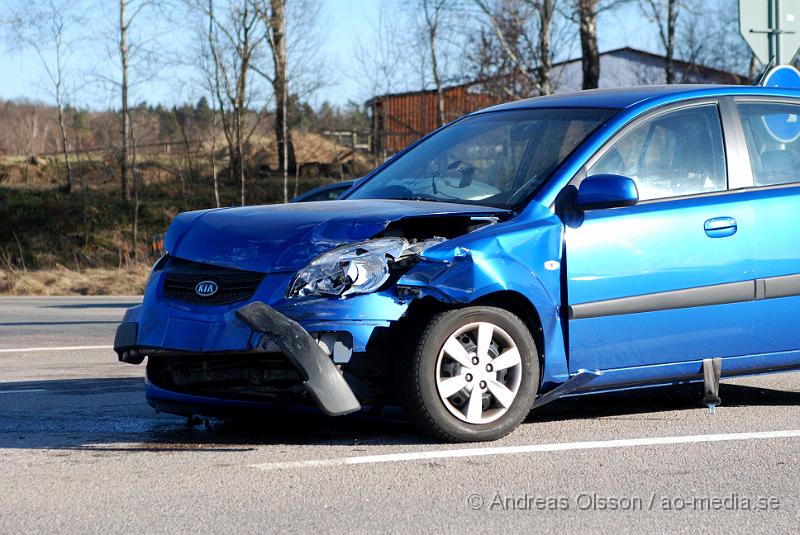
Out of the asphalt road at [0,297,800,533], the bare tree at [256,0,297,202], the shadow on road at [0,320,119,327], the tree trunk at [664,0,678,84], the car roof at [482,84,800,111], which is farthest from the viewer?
the tree trunk at [664,0,678,84]

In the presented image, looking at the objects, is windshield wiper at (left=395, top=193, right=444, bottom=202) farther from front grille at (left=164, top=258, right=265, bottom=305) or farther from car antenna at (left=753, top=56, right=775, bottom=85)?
car antenna at (left=753, top=56, right=775, bottom=85)

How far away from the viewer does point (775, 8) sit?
1053 cm

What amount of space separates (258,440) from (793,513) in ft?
8.28

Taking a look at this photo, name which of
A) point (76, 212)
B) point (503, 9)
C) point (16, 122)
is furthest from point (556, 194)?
point (16, 122)

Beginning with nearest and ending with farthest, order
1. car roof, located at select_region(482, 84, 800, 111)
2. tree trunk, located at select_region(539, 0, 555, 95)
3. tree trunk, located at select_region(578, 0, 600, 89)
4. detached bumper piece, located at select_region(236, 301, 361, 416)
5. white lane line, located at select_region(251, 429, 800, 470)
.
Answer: detached bumper piece, located at select_region(236, 301, 361, 416) < white lane line, located at select_region(251, 429, 800, 470) < car roof, located at select_region(482, 84, 800, 111) < tree trunk, located at select_region(578, 0, 600, 89) < tree trunk, located at select_region(539, 0, 555, 95)

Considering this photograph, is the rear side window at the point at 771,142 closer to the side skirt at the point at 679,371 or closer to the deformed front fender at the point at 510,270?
the side skirt at the point at 679,371

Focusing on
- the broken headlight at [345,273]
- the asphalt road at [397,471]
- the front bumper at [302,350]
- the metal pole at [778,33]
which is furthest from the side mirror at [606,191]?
the metal pole at [778,33]

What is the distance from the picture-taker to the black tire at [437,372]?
4.91 meters

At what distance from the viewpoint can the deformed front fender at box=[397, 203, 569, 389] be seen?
16.3ft

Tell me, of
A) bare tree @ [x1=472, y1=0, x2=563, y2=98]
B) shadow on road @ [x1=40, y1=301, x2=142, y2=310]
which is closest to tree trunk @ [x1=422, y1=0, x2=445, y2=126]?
bare tree @ [x1=472, y1=0, x2=563, y2=98]

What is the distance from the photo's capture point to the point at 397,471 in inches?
183

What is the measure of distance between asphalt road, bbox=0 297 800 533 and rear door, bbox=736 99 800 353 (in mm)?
501

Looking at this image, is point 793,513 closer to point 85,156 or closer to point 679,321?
point 679,321

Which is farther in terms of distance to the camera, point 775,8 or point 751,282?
point 775,8
